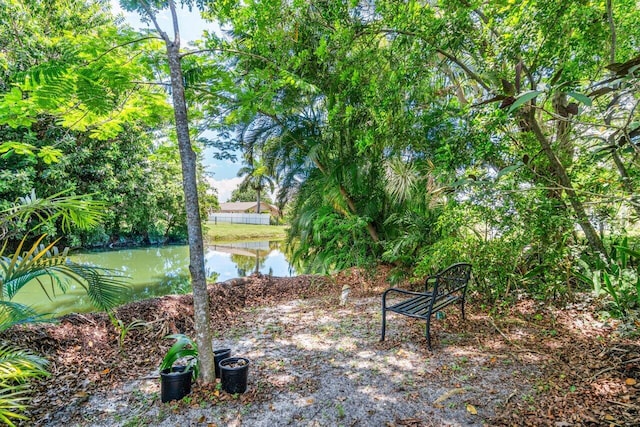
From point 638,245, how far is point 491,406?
2.81 metres

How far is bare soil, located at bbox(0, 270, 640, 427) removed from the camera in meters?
1.86

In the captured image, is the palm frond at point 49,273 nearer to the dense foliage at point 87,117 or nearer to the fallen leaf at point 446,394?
the dense foliage at point 87,117

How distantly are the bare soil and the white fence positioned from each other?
2817cm

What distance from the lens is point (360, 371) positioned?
245 centimetres

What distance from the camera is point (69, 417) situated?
1.93 meters

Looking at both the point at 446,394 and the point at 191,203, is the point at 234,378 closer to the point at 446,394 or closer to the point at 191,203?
the point at 191,203

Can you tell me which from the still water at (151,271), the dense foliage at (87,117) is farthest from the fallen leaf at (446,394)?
the still water at (151,271)

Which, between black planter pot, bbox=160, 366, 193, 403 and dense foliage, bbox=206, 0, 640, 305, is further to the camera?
dense foliage, bbox=206, 0, 640, 305

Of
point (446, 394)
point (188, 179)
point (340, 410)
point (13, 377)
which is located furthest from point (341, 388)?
point (13, 377)

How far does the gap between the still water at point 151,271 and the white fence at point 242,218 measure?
16.1 meters

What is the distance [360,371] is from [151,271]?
930cm

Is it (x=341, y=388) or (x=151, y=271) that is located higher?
(x=341, y=388)

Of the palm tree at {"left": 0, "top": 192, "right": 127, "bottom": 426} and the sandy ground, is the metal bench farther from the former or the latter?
the palm tree at {"left": 0, "top": 192, "right": 127, "bottom": 426}

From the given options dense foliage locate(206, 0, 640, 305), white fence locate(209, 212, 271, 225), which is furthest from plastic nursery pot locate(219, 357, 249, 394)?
white fence locate(209, 212, 271, 225)
